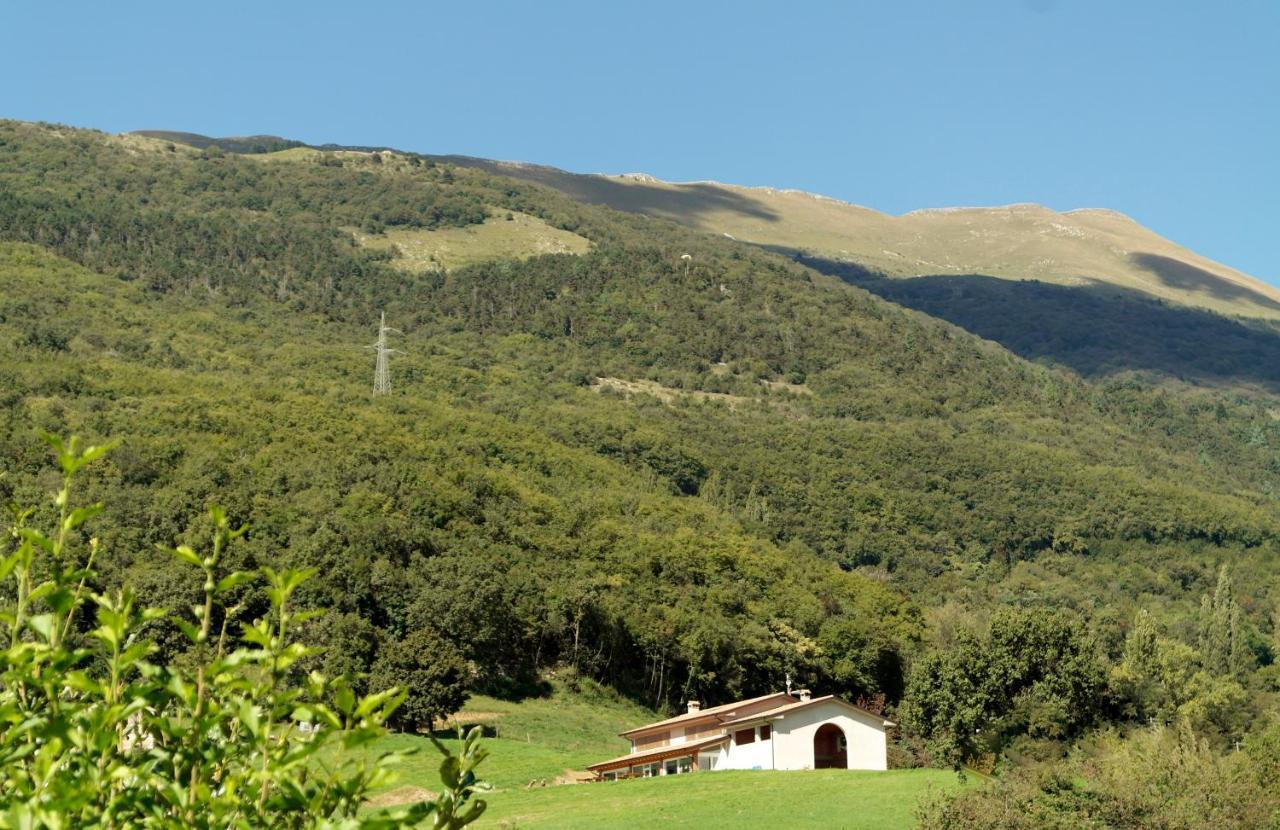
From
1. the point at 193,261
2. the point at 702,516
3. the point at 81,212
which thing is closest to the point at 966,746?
the point at 702,516

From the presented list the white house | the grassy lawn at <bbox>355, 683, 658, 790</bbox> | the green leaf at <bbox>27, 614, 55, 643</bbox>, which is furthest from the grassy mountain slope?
the green leaf at <bbox>27, 614, 55, 643</bbox>

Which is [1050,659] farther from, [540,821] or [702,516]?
[702,516]

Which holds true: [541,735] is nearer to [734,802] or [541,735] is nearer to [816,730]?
[816,730]

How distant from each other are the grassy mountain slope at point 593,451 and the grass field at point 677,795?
486 inches

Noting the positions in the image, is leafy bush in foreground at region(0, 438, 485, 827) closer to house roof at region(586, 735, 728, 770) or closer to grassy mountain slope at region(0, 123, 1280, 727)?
house roof at region(586, 735, 728, 770)

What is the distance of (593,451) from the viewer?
12569cm

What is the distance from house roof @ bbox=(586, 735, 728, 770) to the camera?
48.8m

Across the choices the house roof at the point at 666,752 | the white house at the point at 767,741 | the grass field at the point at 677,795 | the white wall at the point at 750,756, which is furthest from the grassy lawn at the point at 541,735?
the white wall at the point at 750,756

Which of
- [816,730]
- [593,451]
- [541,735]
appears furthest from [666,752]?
[593,451]

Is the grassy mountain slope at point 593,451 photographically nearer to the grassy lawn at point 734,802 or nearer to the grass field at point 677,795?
the grass field at point 677,795

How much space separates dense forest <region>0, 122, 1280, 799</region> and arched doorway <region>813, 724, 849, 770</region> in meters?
4.81

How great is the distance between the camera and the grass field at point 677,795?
35906 millimetres

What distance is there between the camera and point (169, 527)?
228ft

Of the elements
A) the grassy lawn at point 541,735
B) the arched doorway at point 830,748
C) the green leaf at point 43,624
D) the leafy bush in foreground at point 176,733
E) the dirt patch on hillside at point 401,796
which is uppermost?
the green leaf at point 43,624
